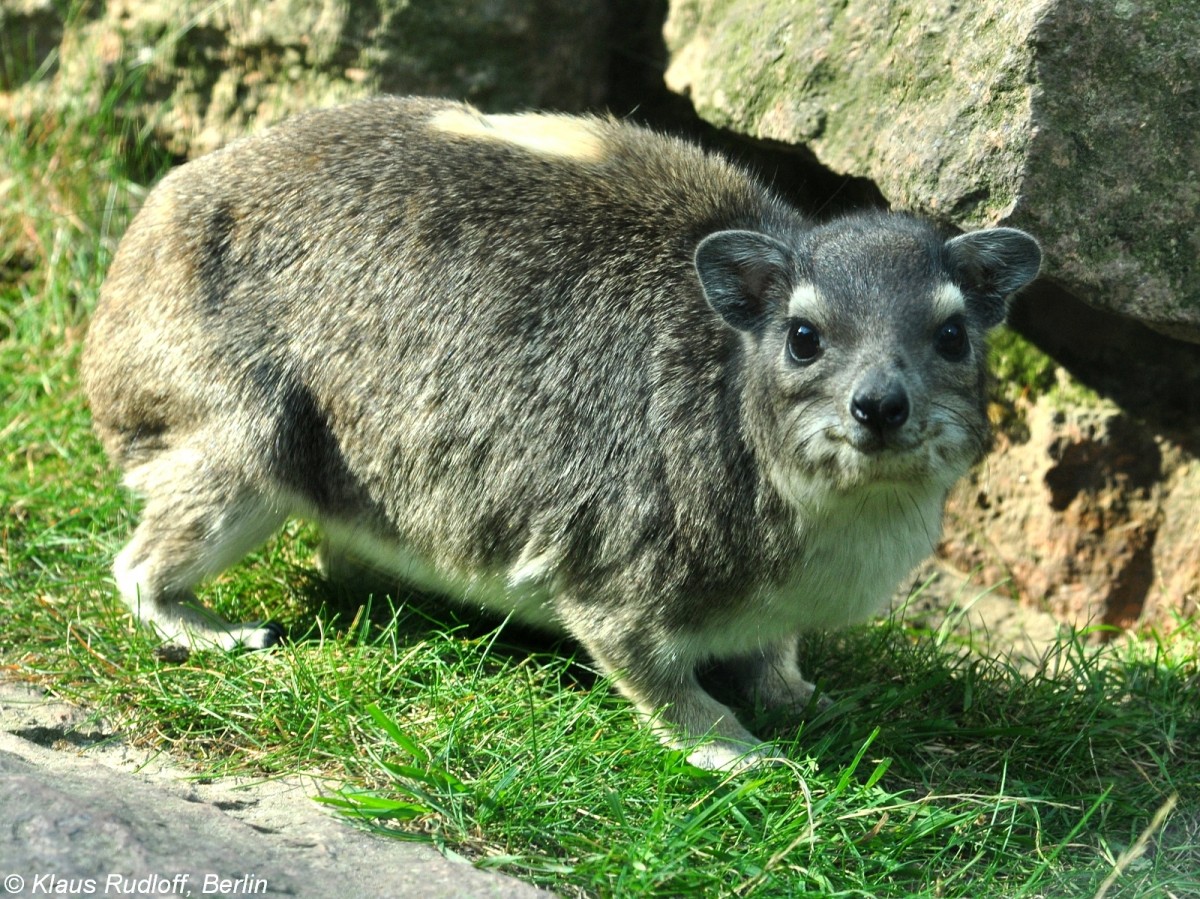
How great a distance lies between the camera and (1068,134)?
17.6ft

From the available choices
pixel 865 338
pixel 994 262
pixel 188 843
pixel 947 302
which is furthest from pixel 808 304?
pixel 188 843

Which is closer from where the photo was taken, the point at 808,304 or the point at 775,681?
the point at 808,304

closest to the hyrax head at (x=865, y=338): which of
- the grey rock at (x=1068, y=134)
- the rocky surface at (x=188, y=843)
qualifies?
the grey rock at (x=1068, y=134)

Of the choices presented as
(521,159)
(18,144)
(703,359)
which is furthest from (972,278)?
(18,144)

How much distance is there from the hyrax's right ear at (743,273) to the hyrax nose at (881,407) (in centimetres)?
74

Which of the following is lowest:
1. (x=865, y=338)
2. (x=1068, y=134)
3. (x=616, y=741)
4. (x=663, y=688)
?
(x=616, y=741)

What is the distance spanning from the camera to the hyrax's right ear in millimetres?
5141

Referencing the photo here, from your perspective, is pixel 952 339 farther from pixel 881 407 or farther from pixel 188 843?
pixel 188 843

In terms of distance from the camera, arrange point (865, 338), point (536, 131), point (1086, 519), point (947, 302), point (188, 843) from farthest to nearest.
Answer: point (1086, 519)
point (536, 131)
point (947, 302)
point (865, 338)
point (188, 843)

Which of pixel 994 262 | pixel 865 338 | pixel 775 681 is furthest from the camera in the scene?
pixel 775 681

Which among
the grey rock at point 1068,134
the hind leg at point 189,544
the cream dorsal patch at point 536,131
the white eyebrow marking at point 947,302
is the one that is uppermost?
the grey rock at point 1068,134

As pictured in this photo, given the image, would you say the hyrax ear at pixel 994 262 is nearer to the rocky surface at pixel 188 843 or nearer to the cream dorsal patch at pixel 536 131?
the cream dorsal patch at pixel 536 131

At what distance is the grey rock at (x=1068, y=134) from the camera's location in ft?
17.4

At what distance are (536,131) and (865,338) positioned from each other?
1971 mm
